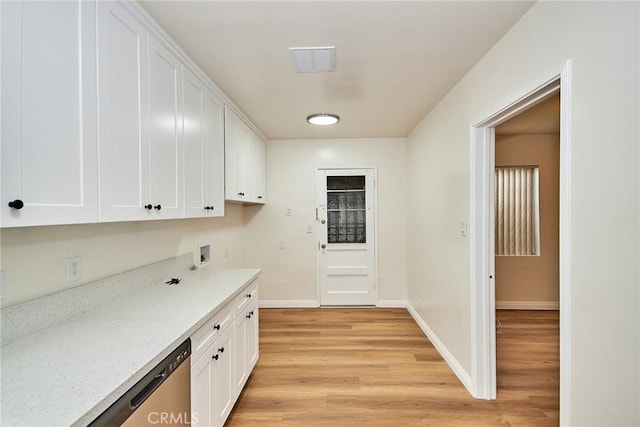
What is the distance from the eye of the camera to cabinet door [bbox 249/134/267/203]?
3564 millimetres

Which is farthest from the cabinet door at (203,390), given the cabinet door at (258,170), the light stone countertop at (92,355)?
the cabinet door at (258,170)

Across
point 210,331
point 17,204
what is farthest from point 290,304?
point 17,204

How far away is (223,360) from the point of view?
177 cm

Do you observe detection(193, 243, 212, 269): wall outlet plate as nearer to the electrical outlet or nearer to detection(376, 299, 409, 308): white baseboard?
the electrical outlet

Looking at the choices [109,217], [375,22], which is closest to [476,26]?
[375,22]

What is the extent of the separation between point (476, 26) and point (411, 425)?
2524 millimetres

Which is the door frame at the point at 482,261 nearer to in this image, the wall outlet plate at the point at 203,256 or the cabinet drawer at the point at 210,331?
the cabinet drawer at the point at 210,331

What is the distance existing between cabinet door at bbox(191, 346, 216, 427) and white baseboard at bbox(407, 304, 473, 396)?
6.32ft

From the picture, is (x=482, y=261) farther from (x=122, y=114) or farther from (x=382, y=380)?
(x=122, y=114)

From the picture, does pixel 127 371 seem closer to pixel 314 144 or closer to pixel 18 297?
pixel 18 297

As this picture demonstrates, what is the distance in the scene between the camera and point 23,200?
2.92 feet

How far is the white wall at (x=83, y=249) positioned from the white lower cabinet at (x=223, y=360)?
67cm

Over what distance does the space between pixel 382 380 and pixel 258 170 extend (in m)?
2.74

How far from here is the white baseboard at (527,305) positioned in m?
4.15
